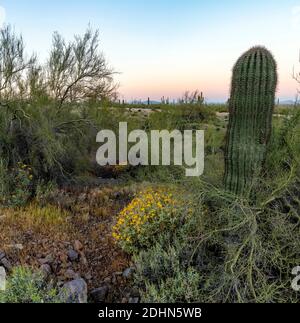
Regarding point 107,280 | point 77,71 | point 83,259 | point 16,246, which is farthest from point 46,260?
point 77,71

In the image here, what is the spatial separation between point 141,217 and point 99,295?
106 centimetres

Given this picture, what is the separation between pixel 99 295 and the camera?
347 cm

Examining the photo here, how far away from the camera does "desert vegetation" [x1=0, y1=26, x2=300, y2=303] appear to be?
322 cm

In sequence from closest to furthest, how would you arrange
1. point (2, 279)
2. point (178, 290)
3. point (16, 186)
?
point (178, 290)
point (2, 279)
point (16, 186)

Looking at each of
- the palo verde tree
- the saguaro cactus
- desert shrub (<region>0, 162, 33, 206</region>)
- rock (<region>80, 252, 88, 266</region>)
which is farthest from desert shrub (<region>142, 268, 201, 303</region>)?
the palo verde tree

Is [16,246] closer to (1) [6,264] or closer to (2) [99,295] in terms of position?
(1) [6,264]

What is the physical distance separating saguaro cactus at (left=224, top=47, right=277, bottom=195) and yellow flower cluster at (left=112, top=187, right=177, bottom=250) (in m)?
0.84

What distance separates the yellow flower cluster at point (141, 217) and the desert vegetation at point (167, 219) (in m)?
0.01

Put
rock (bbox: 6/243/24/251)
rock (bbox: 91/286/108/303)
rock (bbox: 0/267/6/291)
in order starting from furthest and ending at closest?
rock (bbox: 6/243/24/251)
rock (bbox: 91/286/108/303)
rock (bbox: 0/267/6/291)

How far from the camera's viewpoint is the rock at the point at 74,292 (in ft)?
10.1

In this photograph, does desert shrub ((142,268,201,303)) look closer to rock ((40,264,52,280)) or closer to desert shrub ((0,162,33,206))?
rock ((40,264,52,280))

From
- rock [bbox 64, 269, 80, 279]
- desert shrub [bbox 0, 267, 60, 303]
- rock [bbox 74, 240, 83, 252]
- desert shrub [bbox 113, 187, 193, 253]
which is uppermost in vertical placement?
desert shrub [bbox 113, 187, 193, 253]

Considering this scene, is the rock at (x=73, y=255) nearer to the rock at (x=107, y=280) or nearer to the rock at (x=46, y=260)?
the rock at (x=46, y=260)
